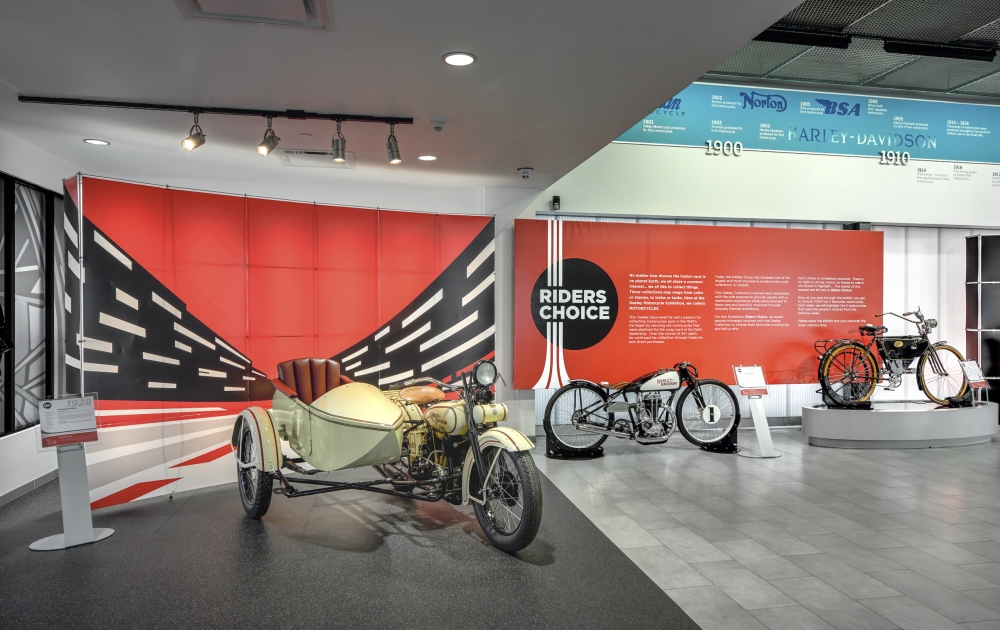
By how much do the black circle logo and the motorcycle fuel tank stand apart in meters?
0.89

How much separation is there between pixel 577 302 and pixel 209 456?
4.11 meters

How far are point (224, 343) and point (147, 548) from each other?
1.73 m

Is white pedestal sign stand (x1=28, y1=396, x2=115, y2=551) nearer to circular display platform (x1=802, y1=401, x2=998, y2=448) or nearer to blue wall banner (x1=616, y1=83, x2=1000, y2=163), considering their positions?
blue wall banner (x1=616, y1=83, x2=1000, y2=163)

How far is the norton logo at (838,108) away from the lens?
26.9 ft

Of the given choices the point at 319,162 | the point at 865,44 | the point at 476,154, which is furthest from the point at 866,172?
the point at 319,162

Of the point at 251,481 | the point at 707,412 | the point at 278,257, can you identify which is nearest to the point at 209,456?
the point at 251,481

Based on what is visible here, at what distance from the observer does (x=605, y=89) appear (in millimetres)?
4008

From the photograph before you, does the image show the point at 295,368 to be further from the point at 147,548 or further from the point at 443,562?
the point at 443,562

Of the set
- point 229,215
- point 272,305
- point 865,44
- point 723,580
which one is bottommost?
point 723,580

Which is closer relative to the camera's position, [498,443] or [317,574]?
[317,574]

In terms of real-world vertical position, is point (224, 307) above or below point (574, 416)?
above

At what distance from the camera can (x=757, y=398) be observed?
6.79 m

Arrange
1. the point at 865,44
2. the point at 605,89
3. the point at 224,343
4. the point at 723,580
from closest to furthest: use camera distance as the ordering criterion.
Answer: the point at 723,580 < the point at 605,89 < the point at 224,343 < the point at 865,44

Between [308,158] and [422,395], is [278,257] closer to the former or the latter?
[308,158]
